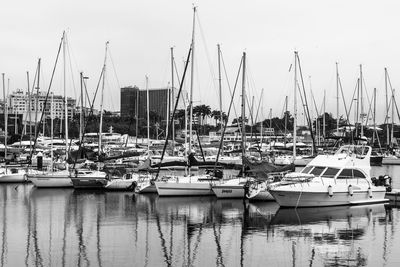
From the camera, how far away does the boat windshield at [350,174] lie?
36188 millimetres

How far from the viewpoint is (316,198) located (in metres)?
35.2

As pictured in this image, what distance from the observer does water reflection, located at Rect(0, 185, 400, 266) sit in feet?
75.4

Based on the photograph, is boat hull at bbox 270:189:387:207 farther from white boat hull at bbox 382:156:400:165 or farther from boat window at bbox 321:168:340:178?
white boat hull at bbox 382:156:400:165

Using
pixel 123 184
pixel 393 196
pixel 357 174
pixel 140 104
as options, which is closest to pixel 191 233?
pixel 357 174

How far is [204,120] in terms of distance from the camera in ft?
644

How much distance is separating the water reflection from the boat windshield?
6.22ft

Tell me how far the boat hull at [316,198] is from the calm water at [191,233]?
463 mm

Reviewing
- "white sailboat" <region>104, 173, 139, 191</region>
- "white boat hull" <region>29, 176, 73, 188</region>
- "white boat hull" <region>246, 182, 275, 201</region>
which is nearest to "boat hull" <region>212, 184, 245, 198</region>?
"white boat hull" <region>246, 182, 275, 201</region>

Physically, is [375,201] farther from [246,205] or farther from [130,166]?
[130,166]

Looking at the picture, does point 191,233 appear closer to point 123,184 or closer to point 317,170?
point 317,170

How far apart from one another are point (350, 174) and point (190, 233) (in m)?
12.7

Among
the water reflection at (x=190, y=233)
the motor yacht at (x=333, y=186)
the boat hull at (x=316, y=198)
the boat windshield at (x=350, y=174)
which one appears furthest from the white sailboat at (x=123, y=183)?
the boat windshield at (x=350, y=174)

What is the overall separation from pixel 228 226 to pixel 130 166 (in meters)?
26.9

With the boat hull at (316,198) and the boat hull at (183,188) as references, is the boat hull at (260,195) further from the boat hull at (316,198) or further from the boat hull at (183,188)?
the boat hull at (183,188)
